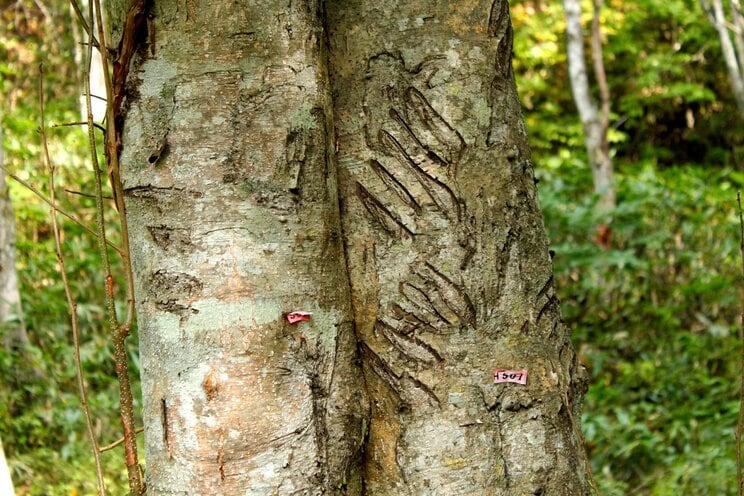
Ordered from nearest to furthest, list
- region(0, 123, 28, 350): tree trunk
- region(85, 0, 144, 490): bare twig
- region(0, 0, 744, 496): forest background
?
1. region(85, 0, 144, 490): bare twig
2. region(0, 0, 744, 496): forest background
3. region(0, 123, 28, 350): tree trunk

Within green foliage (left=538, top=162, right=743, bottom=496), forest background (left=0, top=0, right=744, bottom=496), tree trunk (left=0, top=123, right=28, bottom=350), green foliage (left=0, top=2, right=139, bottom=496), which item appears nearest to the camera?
green foliage (left=0, top=2, right=139, bottom=496)

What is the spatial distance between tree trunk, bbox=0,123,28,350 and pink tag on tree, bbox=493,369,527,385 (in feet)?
12.0

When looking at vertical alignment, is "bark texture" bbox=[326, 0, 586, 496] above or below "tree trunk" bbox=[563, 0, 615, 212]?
below

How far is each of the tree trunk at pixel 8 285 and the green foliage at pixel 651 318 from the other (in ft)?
10.4

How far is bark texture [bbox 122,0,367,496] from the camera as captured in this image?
1.12m

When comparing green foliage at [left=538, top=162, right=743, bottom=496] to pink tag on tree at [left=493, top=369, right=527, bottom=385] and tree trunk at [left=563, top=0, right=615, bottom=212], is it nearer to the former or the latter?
tree trunk at [left=563, top=0, right=615, bottom=212]

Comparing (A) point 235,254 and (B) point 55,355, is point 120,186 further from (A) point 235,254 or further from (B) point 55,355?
(B) point 55,355

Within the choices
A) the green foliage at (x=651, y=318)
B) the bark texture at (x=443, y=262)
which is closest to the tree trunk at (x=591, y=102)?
the green foliage at (x=651, y=318)

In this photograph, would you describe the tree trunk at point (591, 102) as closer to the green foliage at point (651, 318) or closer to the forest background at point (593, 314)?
the forest background at point (593, 314)

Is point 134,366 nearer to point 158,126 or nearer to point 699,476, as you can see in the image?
point 699,476

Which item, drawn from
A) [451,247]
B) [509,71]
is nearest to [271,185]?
[451,247]

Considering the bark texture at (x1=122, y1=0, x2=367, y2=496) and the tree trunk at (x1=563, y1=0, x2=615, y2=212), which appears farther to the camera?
the tree trunk at (x1=563, y1=0, x2=615, y2=212)

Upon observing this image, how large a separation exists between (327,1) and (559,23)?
473 inches

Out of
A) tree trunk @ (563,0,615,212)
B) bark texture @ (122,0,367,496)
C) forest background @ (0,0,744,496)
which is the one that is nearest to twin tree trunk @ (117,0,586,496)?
bark texture @ (122,0,367,496)
